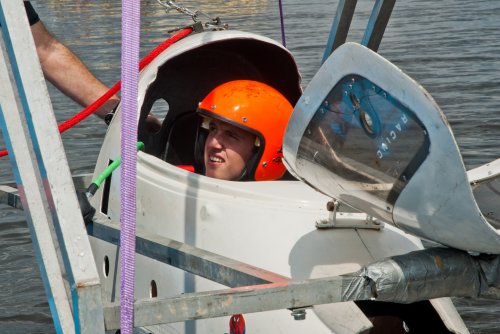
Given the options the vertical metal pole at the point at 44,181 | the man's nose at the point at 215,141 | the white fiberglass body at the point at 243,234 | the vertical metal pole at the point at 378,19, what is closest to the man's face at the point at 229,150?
the man's nose at the point at 215,141

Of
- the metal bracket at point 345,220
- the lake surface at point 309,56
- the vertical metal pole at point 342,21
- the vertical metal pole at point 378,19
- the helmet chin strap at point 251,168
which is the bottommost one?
the metal bracket at point 345,220

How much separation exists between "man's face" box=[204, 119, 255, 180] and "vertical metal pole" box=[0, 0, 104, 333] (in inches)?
63.6

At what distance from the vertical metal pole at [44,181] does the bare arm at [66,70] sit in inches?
122

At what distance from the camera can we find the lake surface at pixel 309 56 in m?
6.76

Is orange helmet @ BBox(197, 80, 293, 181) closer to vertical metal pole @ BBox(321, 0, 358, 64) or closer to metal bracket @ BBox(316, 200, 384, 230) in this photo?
vertical metal pole @ BBox(321, 0, 358, 64)

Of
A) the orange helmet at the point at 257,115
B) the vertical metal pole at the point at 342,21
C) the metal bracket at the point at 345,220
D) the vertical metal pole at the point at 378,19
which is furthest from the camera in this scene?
the vertical metal pole at the point at 342,21

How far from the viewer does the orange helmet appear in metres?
4.59

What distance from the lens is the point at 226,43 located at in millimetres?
5477

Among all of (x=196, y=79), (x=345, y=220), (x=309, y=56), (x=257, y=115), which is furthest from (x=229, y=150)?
Answer: (x=309, y=56)

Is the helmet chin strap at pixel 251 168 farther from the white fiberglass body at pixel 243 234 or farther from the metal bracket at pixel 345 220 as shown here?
the metal bracket at pixel 345 220

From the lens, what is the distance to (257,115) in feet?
15.1

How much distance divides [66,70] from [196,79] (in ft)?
2.96

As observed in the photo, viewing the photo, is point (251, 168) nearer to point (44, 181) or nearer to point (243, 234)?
point (243, 234)

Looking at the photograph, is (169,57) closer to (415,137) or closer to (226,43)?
(226,43)
